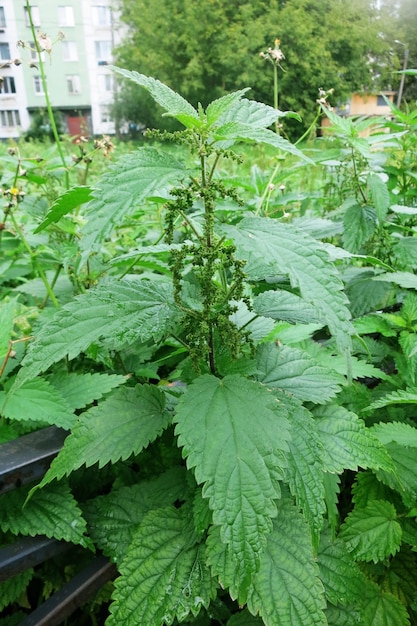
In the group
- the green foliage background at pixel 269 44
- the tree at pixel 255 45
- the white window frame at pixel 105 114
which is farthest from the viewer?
the white window frame at pixel 105 114

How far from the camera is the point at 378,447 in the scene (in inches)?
38.3

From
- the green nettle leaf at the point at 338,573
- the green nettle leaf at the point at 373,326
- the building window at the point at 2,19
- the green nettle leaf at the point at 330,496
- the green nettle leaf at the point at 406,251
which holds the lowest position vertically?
the green nettle leaf at the point at 338,573

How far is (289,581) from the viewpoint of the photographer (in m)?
0.84

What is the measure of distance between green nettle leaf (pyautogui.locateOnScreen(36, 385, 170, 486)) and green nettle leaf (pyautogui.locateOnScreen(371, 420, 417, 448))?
1.75 ft

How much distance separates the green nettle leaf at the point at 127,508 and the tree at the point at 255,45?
1370cm

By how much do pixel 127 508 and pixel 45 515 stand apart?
0.18 metres

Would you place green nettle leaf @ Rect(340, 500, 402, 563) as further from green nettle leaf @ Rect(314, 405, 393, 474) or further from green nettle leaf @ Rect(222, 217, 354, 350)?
green nettle leaf @ Rect(222, 217, 354, 350)

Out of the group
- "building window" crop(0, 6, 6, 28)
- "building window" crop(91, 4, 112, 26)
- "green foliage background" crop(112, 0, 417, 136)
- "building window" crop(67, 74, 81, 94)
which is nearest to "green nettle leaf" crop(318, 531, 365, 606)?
"green foliage background" crop(112, 0, 417, 136)

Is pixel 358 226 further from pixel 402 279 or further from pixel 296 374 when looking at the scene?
pixel 296 374

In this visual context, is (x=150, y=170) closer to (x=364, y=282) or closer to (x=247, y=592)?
(x=247, y=592)

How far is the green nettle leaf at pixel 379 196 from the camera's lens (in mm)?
1571

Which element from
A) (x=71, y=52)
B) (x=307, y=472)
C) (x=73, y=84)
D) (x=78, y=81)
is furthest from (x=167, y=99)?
(x=73, y=84)

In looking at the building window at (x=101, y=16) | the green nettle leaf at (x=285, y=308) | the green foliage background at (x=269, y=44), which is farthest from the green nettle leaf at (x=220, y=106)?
the building window at (x=101, y=16)

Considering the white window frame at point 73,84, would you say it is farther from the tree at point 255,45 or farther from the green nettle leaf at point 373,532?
the green nettle leaf at point 373,532
